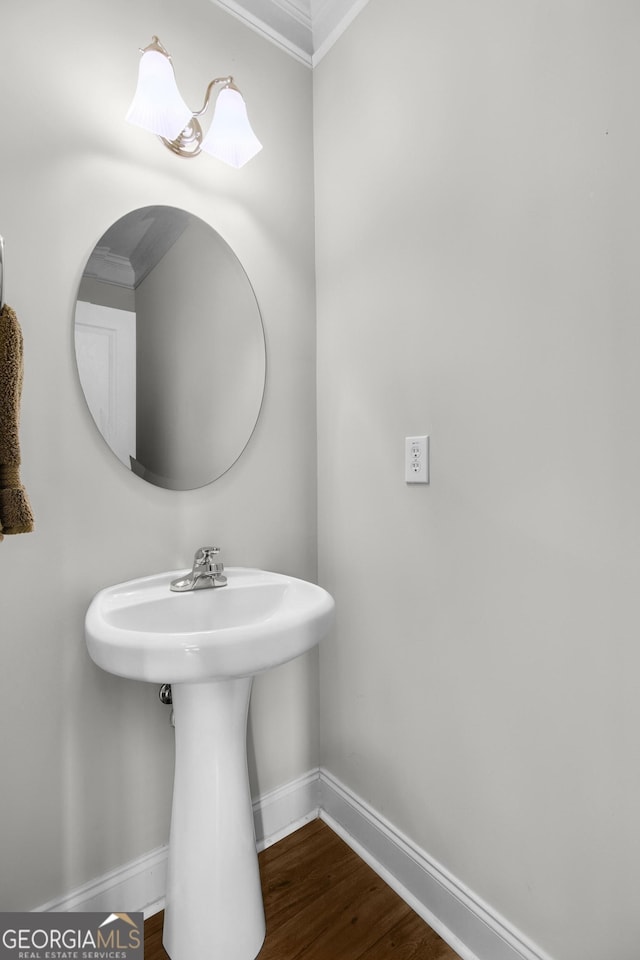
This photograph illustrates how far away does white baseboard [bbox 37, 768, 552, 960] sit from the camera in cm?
107

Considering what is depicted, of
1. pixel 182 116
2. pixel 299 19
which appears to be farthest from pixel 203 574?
pixel 299 19

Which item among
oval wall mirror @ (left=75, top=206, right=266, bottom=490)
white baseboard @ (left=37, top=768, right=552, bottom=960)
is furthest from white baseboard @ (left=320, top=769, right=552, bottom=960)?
oval wall mirror @ (left=75, top=206, right=266, bottom=490)

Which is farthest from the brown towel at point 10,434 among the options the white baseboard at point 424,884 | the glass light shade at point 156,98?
the white baseboard at point 424,884

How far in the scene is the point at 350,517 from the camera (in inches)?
57.4

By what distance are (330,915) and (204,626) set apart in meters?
0.75

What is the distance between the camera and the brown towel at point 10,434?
2.23 feet

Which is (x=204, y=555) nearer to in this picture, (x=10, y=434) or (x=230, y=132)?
(x=10, y=434)

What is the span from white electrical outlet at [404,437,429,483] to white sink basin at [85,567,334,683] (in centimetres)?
37

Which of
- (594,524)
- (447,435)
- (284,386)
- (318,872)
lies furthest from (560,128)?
(318,872)

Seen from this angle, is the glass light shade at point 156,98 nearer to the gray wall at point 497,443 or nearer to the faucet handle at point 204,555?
the gray wall at point 497,443

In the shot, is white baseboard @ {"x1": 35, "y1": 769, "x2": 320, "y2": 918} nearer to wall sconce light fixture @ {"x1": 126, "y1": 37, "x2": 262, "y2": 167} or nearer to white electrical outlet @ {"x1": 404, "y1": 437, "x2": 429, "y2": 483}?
white electrical outlet @ {"x1": 404, "y1": 437, "x2": 429, "y2": 483}

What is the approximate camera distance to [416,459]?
4.02 ft

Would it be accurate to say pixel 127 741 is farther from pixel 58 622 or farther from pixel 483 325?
pixel 483 325

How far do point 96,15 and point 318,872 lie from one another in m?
2.19
